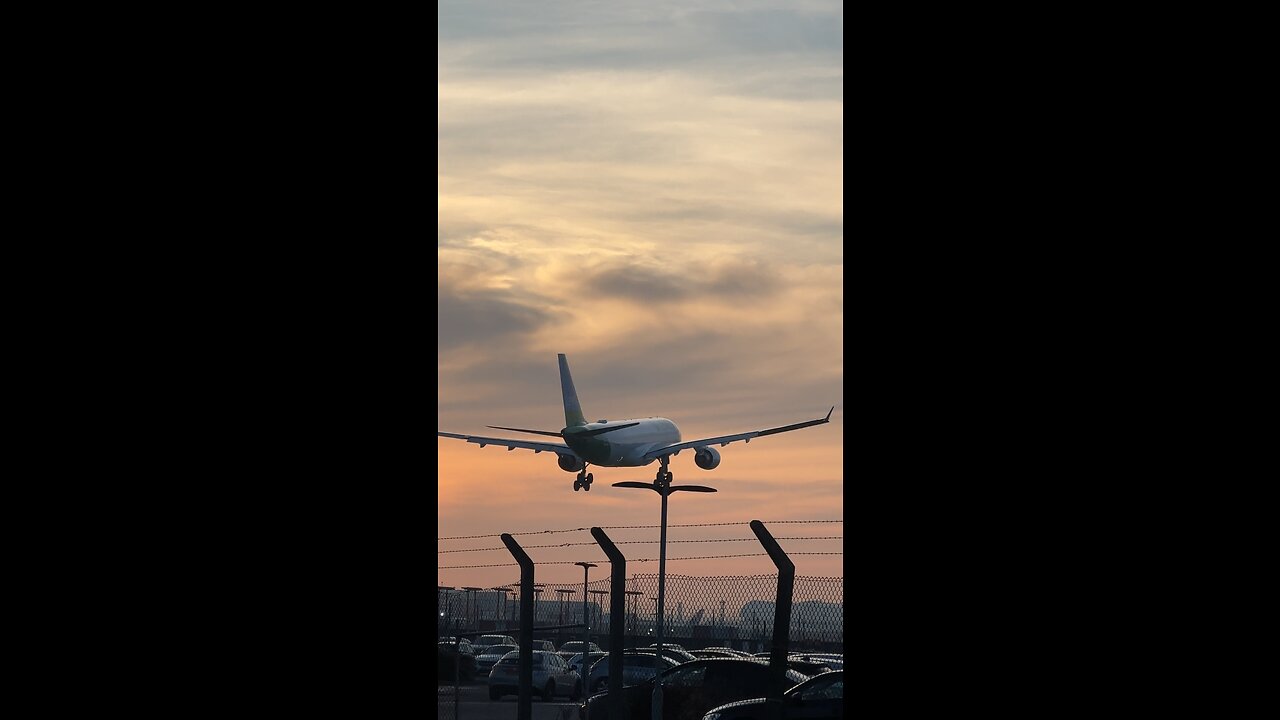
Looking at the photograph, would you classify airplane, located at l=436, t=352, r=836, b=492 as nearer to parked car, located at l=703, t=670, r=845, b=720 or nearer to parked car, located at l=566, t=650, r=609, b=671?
parked car, located at l=566, t=650, r=609, b=671

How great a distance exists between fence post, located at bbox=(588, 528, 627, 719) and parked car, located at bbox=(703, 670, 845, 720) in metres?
0.99

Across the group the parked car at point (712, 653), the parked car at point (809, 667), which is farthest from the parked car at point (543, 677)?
the parked car at point (809, 667)

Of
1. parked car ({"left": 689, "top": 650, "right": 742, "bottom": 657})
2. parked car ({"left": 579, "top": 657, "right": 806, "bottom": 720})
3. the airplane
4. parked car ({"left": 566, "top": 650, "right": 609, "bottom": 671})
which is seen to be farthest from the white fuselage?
parked car ({"left": 579, "top": 657, "right": 806, "bottom": 720})

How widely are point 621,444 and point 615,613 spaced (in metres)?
33.7

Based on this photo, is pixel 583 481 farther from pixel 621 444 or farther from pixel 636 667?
pixel 636 667

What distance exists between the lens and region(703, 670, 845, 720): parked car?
882 cm

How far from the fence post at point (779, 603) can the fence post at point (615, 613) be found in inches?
34.1

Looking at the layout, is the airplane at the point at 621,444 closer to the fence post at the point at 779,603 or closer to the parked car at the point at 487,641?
the parked car at the point at 487,641

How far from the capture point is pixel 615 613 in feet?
25.4

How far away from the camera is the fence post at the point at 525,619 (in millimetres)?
7602
